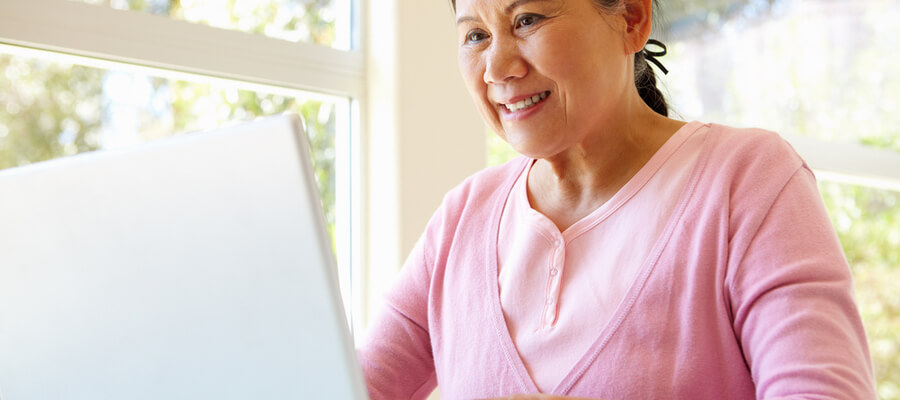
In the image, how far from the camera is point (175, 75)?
→ 6.39ft

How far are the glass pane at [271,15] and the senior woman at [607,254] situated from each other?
0.83 meters

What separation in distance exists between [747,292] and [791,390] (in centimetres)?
13

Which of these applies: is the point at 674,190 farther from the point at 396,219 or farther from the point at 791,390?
the point at 396,219

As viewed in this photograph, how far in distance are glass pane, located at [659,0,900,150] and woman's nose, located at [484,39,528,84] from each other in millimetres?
1750

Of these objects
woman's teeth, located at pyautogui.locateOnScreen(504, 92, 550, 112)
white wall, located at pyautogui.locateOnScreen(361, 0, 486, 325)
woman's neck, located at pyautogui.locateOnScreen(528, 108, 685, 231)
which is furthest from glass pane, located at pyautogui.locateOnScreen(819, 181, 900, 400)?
woman's teeth, located at pyautogui.locateOnScreen(504, 92, 550, 112)

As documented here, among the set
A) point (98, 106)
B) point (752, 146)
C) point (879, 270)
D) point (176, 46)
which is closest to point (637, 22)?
point (752, 146)

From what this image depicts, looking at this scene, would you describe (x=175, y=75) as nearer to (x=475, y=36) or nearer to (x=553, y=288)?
(x=475, y=36)

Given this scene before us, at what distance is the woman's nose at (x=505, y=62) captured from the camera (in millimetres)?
1279

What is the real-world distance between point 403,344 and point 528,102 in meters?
0.42

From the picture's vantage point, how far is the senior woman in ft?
3.44

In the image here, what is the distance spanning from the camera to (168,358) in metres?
0.77

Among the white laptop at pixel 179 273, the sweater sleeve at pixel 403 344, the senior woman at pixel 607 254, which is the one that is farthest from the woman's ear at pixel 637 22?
the white laptop at pixel 179 273

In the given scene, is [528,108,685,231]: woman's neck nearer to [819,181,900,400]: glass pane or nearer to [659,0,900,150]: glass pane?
[659,0,900,150]: glass pane

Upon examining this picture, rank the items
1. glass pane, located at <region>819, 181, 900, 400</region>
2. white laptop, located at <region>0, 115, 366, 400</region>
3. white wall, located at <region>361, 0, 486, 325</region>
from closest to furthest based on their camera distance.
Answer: white laptop, located at <region>0, 115, 366, 400</region>
white wall, located at <region>361, 0, 486, 325</region>
glass pane, located at <region>819, 181, 900, 400</region>
